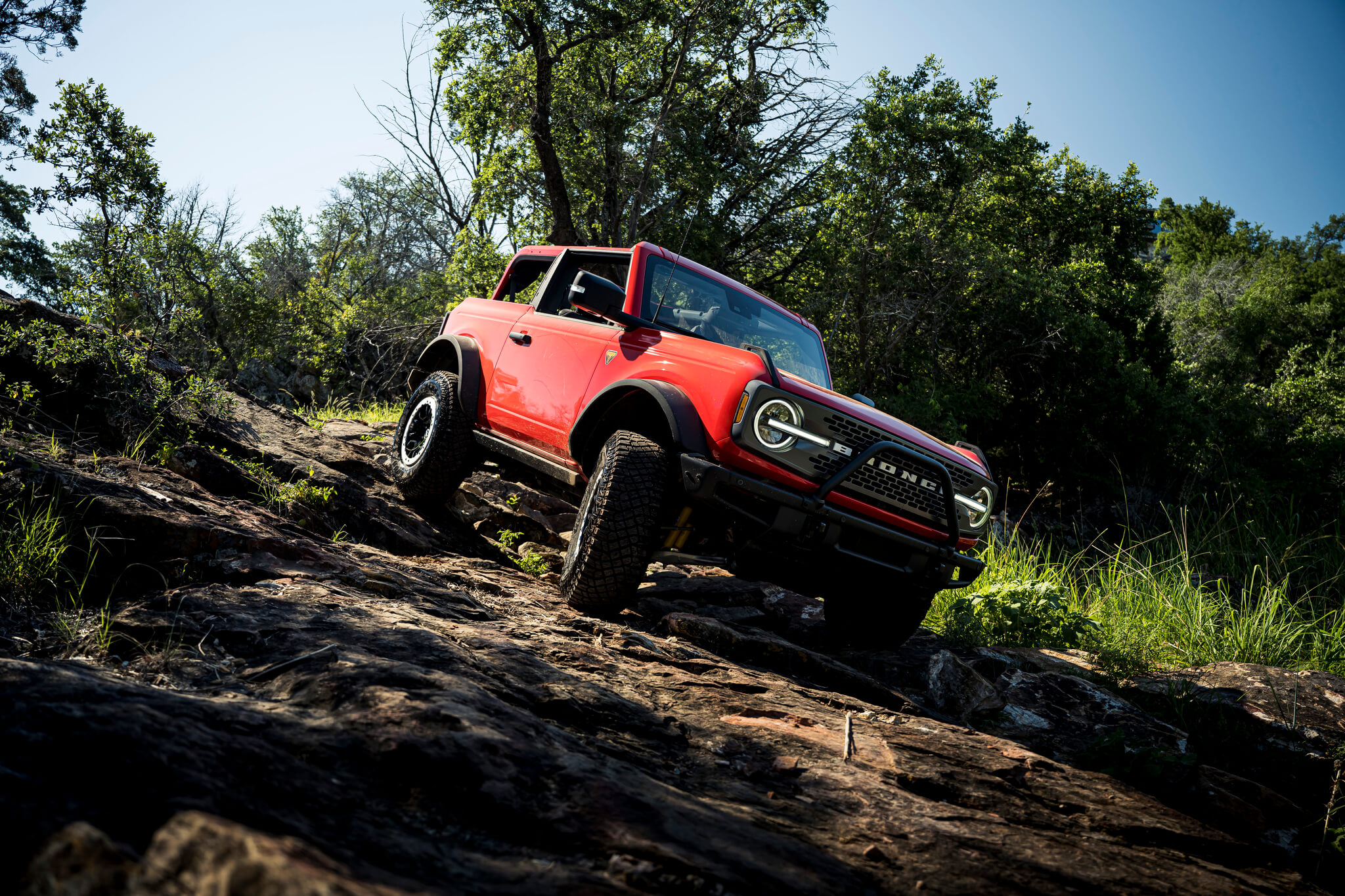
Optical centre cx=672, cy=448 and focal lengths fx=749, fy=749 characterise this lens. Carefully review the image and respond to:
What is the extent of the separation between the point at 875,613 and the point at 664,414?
1656mm

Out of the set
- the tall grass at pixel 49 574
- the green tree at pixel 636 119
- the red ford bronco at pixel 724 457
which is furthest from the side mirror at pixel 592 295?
the green tree at pixel 636 119

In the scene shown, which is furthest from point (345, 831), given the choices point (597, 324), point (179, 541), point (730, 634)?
point (597, 324)

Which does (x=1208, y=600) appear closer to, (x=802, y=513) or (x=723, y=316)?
(x=802, y=513)

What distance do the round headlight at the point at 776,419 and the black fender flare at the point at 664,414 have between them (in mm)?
274

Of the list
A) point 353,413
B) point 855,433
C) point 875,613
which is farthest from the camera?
point 353,413

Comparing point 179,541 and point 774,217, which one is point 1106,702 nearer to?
point 179,541

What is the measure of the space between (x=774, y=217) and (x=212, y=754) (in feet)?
47.2

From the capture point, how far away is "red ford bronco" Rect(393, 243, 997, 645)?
336 centimetres

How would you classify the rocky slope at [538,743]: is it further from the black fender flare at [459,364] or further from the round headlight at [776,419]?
the black fender flare at [459,364]

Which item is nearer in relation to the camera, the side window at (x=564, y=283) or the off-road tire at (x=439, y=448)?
the side window at (x=564, y=283)

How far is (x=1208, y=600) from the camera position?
5.04 metres

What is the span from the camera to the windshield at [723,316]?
4.41 m

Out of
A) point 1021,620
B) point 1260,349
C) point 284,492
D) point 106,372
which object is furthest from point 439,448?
point 1260,349

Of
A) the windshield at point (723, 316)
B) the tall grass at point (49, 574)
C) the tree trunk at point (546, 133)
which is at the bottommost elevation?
the tall grass at point (49, 574)
